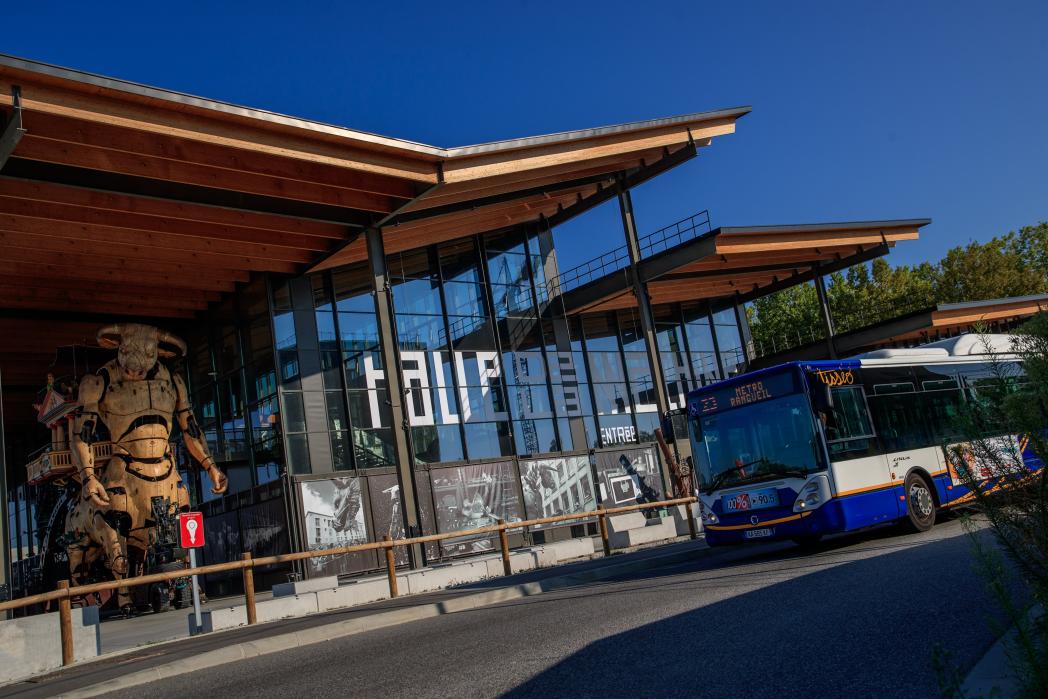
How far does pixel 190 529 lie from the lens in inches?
562

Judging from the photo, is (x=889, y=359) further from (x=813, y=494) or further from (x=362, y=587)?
(x=362, y=587)

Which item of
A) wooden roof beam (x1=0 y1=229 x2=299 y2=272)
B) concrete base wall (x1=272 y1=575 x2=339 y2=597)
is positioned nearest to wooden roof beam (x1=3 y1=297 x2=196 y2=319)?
wooden roof beam (x1=0 y1=229 x2=299 y2=272)

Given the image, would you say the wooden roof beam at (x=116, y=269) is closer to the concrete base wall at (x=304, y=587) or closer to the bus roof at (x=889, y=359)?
the concrete base wall at (x=304, y=587)

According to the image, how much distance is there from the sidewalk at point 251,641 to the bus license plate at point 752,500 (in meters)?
1.88

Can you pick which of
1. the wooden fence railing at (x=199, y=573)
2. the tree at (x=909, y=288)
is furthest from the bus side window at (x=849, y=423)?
the tree at (x=909, y=288)

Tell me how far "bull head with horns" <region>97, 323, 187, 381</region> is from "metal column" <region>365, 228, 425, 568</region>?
5.05 metres

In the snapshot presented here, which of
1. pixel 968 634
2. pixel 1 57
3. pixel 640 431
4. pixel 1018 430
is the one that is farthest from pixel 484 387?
pixel 1018 430

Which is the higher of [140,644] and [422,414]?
[422,414]

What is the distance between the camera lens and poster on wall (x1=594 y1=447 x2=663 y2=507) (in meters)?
27.4

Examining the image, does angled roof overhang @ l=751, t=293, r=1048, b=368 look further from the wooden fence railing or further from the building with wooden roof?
the wooden fence railing

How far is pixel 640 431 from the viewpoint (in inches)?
1164

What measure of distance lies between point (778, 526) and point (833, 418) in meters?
1.74

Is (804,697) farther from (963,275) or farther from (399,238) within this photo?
(963,275)

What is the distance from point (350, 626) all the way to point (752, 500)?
607 centimetres
